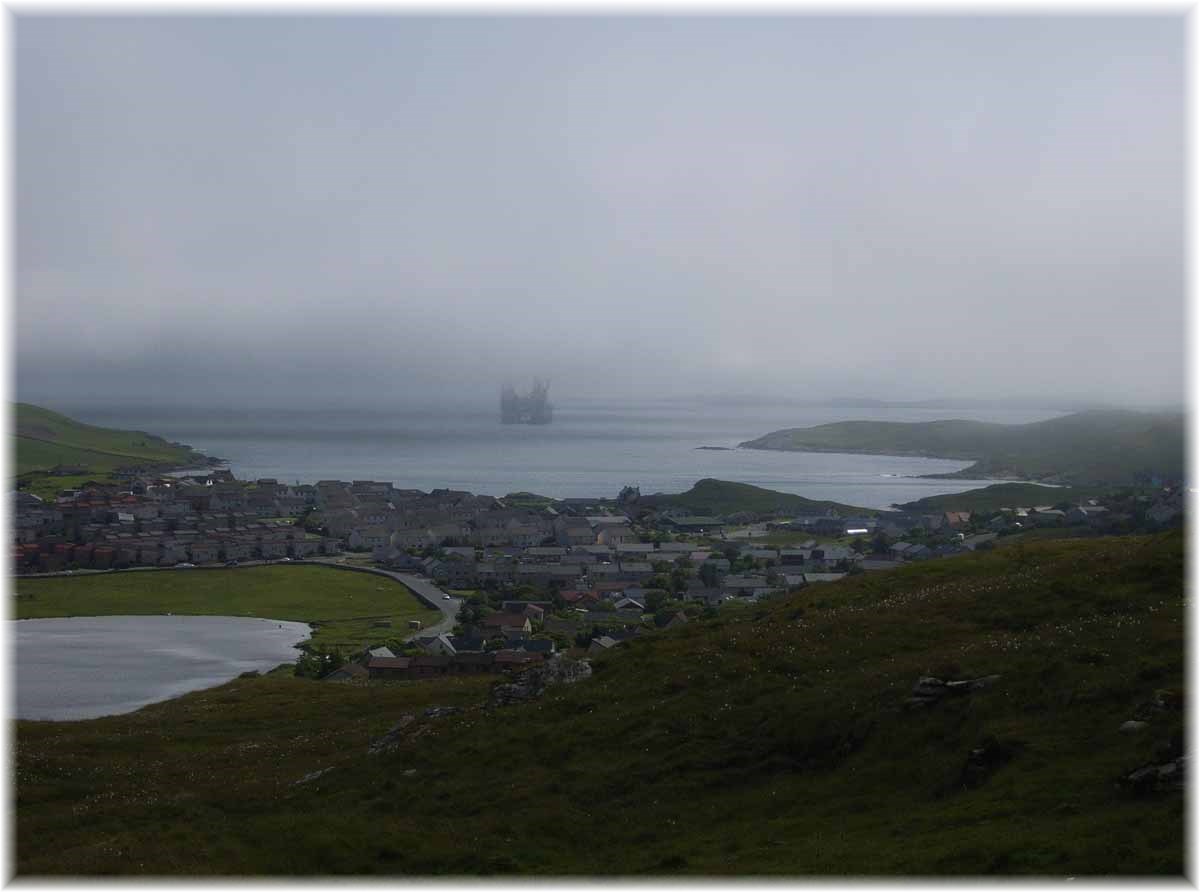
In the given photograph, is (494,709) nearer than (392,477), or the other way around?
(494,709)

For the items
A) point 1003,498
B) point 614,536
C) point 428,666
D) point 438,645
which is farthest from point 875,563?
point 1003,498

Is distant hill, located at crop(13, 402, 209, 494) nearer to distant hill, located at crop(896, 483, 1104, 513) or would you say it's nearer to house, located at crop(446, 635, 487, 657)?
house, located at crop(446, 635, 487, 657)

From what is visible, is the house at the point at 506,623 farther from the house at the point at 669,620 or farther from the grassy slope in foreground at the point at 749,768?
the grassy slope in foreground at the point at 749,768

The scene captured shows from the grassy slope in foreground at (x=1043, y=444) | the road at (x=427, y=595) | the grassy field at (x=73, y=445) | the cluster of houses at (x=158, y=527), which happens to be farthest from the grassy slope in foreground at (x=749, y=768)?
the grassy field at (x=73, y=445)

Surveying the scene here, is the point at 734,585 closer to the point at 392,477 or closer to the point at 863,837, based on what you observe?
the point at 863,837

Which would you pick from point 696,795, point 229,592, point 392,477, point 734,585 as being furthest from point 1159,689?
point 392,477

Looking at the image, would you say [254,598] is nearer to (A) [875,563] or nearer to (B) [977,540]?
(A) [875,563]
